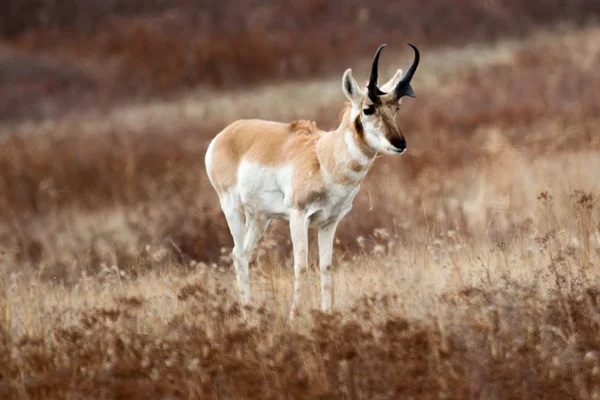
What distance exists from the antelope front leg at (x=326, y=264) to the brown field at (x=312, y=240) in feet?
0.80

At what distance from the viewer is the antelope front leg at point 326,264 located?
7984 mm

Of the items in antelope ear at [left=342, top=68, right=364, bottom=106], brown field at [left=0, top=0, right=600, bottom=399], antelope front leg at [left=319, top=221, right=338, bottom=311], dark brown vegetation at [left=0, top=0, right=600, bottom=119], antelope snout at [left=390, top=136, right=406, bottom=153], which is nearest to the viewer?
brown field at [left=0, top=0, right=600, bottom=399]

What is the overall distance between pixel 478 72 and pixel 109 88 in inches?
468

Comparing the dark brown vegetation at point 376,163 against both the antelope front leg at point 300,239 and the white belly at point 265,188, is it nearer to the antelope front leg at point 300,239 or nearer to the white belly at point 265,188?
the white belly at point 265,188

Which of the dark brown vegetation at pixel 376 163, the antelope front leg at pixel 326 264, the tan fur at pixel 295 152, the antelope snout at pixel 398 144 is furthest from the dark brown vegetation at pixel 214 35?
the antelope snout at pixel 398 144

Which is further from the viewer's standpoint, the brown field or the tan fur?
the tan fur

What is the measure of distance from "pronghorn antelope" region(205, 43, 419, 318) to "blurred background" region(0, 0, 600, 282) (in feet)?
2.16

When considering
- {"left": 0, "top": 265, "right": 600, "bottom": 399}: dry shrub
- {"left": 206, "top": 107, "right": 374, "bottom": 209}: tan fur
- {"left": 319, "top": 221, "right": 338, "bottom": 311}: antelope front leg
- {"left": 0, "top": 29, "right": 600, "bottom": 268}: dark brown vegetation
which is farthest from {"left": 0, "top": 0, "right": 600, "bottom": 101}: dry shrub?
{"left": 0, "top": 265, "right": 600, "bottom": 399}: dry shrub

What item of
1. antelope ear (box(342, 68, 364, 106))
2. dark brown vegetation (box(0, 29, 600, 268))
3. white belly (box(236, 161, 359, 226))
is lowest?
white belly (box(236, 161, 359, 226))

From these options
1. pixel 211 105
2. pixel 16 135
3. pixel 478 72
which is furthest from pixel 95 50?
pixel 478 72

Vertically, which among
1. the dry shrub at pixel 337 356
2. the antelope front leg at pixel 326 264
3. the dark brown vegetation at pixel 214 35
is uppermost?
the dark brown vegetation at pixel 214 35

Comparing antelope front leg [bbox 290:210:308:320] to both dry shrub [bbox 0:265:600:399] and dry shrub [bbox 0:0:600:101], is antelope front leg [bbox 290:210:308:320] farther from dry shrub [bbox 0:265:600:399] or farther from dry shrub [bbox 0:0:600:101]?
dry shrub [bbox 0:0:600:101]

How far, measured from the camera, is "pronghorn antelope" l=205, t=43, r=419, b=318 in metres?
7.74

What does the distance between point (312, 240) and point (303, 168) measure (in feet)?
11.8
